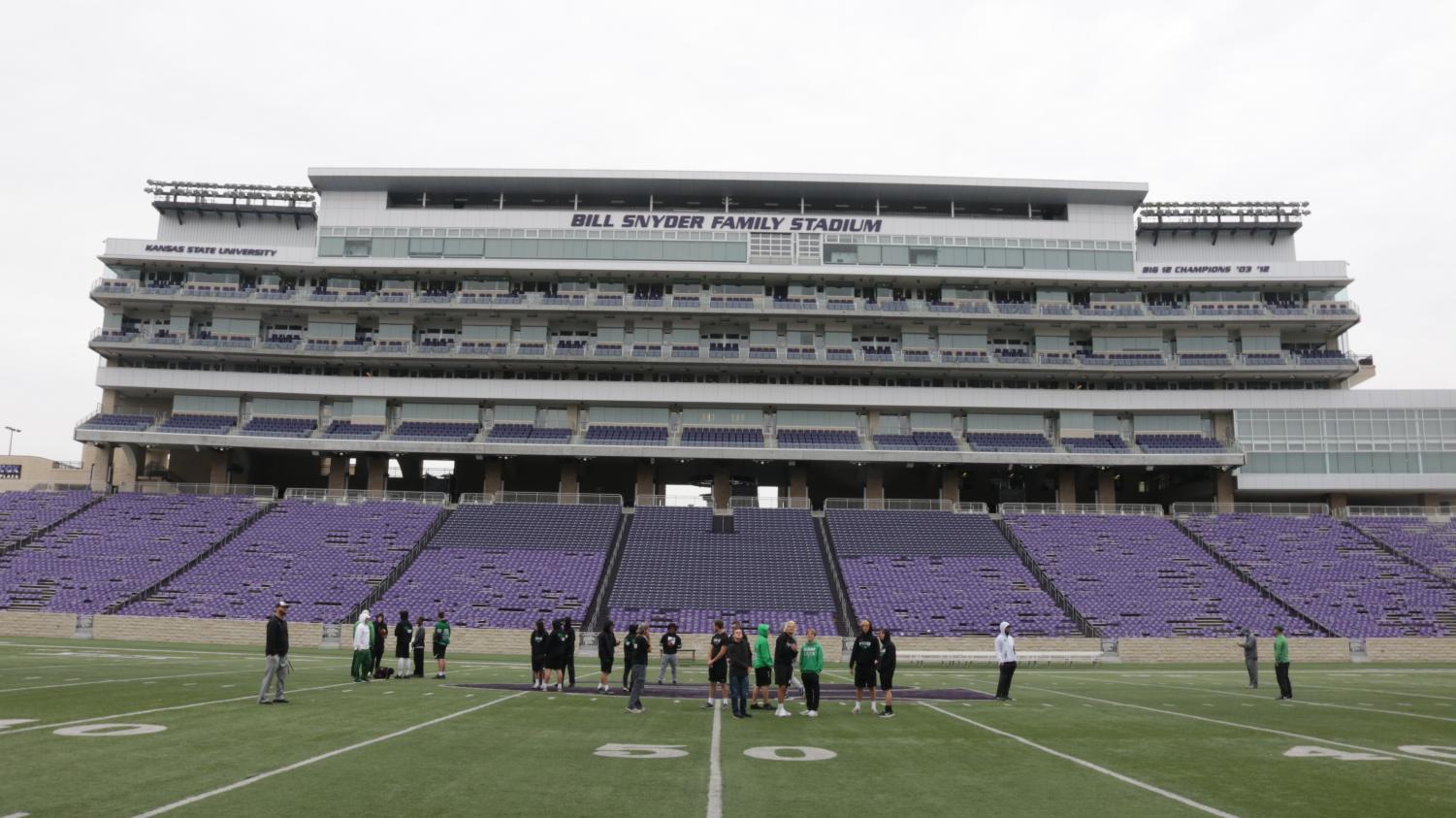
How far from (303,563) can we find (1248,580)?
48484mm

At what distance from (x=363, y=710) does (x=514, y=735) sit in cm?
449

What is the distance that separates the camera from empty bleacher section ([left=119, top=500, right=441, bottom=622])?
4369 centimetres

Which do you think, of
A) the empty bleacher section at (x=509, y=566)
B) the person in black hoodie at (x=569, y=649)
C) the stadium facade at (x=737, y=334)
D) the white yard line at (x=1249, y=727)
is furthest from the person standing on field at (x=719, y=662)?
the stadium facade at (x=737, y=334)

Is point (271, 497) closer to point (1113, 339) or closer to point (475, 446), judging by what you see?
point (475, 446)

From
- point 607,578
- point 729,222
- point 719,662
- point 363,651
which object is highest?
point 729,222

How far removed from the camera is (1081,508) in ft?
201

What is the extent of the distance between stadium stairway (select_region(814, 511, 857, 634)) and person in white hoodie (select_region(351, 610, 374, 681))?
23.9 meters

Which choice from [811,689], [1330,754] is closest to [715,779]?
[811,689]

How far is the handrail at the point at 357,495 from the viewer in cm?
5997

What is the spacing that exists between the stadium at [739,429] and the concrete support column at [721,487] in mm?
286

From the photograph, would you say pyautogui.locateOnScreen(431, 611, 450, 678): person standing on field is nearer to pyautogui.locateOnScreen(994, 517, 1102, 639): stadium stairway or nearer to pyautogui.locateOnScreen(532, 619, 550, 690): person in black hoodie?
pyautogui.locateOnScreen(532, 619, 550, 690): person in black hoodie

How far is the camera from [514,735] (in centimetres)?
1462

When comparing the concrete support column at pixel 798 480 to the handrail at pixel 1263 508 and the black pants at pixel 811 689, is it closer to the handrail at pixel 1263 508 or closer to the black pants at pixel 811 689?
the handrail at pixel 1263 508

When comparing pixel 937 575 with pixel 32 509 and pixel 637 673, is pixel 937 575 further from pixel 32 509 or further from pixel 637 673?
pixel 32 509
